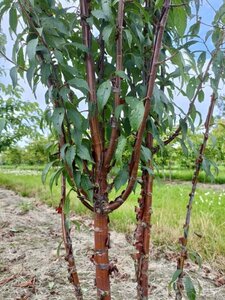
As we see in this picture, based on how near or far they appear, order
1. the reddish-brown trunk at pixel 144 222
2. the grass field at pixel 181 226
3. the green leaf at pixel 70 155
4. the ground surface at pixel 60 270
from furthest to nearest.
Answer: the grass field at pixel 181 226, the ground surface at pixel 60 270, the reddish-brown trunk at pixel 144 222, the green leaf at pixel 70 155

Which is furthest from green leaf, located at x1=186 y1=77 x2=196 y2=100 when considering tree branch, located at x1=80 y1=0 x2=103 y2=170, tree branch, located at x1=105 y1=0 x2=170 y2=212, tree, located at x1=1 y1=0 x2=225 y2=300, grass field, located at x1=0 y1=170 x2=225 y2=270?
grass field, located at x1=0 y1=170 x2=225 y2=270

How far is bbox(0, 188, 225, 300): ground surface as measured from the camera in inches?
64.4

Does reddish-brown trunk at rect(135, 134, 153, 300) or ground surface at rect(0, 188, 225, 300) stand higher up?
reddish-brown trunk at rect(135, 134, 153, 300)

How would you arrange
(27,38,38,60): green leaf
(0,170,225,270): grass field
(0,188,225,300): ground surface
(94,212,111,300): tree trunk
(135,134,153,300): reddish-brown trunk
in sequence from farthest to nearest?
1. (0,170,225,270): grass field
2. (0,188,225,300): ground surface
3. (135,134,153,300): reddish-brown trunk
4. (94,212,111,300): tree trunk
5. (27,38,38,60): green leaf

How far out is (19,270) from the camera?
6.41ft

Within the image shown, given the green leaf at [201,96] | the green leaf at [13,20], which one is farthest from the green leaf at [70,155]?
the green leaf at [201,96]

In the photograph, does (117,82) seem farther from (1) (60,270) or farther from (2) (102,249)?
(1) (60,270)

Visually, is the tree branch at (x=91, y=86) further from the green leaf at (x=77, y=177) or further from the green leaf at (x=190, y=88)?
the green leaf at (x=190, y=88)

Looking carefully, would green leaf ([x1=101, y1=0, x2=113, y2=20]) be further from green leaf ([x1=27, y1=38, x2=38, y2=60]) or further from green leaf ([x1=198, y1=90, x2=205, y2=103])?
green leaf ([x1=198, y1=90, x2=205, y2=103])

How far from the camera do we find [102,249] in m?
0.88

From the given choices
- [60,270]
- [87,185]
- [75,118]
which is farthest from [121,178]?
[60,270]

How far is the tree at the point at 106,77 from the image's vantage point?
0.74 m

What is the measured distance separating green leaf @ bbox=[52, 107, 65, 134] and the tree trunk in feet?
0.92

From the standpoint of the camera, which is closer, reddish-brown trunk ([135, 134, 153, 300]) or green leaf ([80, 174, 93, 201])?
green leaf ([80, 174, 93, 201])
